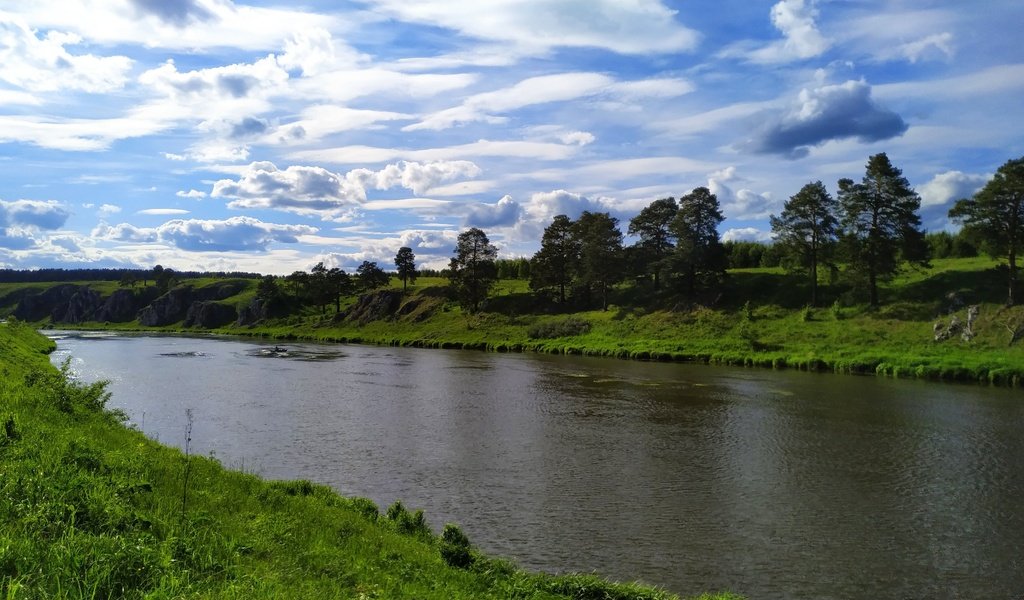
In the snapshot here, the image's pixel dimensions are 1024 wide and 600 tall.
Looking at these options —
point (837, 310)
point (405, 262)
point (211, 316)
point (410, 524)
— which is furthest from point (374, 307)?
point (410, 524)

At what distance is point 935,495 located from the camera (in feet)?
63.0

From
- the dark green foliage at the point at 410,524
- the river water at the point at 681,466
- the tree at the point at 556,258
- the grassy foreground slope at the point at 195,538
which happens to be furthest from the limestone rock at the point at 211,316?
the dark green foliage at the point at 410,524

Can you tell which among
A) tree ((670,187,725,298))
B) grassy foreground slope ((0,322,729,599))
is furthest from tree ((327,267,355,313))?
grassy foreground slope ((0,322,729,599))

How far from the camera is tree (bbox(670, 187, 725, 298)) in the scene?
280 feet

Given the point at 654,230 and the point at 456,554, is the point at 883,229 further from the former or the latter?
the point at 456,554

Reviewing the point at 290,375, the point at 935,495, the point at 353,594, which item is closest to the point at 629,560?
the point at 353,594

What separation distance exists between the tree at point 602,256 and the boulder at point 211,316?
11838 centimetres

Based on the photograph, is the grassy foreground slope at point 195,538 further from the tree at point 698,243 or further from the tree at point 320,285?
the tree at point 320,285

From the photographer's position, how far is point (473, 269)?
108 meters

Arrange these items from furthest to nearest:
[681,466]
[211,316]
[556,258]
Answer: [211,316], [556,258], [681,466]

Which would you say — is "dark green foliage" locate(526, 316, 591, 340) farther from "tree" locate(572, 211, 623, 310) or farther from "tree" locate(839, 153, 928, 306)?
"tree" locate(839, 153, 928, 306)

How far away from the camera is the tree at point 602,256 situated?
3730 inches

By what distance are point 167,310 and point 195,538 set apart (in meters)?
210

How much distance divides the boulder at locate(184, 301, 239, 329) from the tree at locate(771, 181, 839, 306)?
149102 mm
